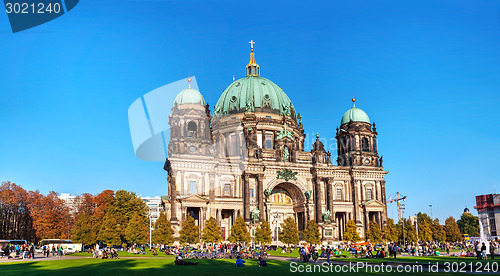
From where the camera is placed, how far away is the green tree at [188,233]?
64125 millimetres

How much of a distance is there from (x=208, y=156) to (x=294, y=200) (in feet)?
62.8

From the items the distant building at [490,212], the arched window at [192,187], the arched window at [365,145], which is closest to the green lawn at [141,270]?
the arched window at [192,187]

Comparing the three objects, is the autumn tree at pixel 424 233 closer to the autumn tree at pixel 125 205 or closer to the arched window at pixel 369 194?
the arched window at pixel 369 194

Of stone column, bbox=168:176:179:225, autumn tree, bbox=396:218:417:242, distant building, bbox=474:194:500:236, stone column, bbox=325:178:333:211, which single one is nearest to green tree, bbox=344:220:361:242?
stone column, bbox=325:178:333:211

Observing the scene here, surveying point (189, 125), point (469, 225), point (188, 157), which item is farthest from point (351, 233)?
point (469, 225)

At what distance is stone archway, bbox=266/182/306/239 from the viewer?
81.4 meters

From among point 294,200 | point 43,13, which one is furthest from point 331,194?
point 43,13

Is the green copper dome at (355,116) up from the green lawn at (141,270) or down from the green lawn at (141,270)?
up

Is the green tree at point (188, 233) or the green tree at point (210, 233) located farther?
the green tree at point (210, 233)

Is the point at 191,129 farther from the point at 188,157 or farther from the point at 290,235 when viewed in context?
the point at 290,235

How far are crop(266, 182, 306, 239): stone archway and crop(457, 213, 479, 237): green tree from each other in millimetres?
95762

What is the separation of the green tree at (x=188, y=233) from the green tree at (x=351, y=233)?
26.0 m

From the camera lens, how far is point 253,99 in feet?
299

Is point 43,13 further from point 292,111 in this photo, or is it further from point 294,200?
point 292,111
